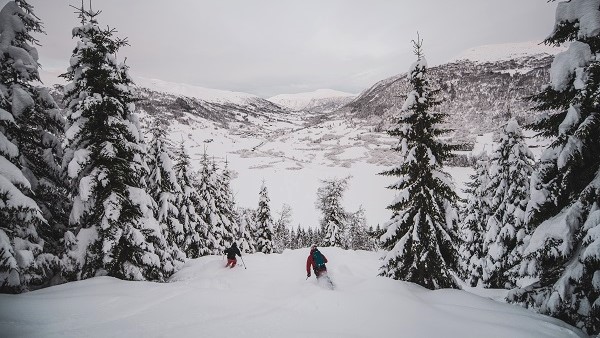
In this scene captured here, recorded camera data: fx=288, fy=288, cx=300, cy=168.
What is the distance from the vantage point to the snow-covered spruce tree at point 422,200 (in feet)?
40.4

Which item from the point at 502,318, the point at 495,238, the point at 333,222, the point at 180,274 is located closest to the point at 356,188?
→ the point at 333,222

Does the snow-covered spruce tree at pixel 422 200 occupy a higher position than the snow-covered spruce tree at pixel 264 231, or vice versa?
the snow-covered spruce tree at pixel 422 200

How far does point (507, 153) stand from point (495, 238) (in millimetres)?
6316

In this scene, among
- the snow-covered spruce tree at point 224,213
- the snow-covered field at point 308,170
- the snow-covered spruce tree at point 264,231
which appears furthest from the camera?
the snow-covered field at point 308,170

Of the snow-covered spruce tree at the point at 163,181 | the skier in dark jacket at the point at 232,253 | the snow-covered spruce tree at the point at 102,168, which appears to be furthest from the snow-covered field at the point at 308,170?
the snow-covered spruce tree at the point at 102,168

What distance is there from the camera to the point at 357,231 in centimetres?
7625

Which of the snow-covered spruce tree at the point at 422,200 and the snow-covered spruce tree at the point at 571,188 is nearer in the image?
the snow-covered spruce tree at the point at 571,188

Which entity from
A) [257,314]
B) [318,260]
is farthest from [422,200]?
[257,314]

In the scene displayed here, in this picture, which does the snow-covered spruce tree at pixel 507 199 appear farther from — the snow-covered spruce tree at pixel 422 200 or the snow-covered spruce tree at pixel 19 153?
the snow-covered spruce tree at pixel 19 153

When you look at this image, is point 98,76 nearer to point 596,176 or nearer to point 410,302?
point 410,302

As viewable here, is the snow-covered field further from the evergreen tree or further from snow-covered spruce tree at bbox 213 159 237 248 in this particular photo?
Result: the evergreen tree

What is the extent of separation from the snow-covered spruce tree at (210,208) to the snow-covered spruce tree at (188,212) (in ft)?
3.64

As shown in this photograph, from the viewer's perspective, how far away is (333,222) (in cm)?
4047

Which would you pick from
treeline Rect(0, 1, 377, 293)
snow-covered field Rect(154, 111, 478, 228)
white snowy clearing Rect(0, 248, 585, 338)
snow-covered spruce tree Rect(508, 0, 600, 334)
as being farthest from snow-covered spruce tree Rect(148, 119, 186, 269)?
snow-covered field Rect(154, 111, 478, 228)
